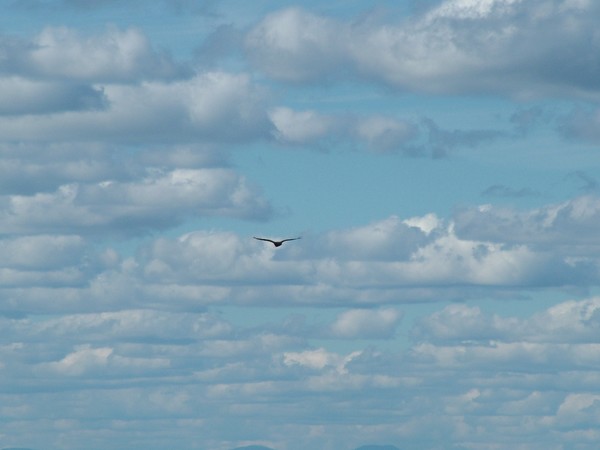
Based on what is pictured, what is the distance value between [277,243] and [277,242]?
1029 mm

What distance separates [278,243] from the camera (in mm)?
106750

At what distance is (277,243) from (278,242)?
0.62m

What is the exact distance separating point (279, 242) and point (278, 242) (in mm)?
535

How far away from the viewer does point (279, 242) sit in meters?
106

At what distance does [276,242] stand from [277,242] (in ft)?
0.94

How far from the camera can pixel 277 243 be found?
106 meters

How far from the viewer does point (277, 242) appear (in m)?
107

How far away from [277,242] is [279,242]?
1.13 metres

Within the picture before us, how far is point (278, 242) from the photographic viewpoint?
349 ft

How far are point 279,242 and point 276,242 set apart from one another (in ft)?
4.28

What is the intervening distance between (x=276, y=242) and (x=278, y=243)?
692 millimetres
